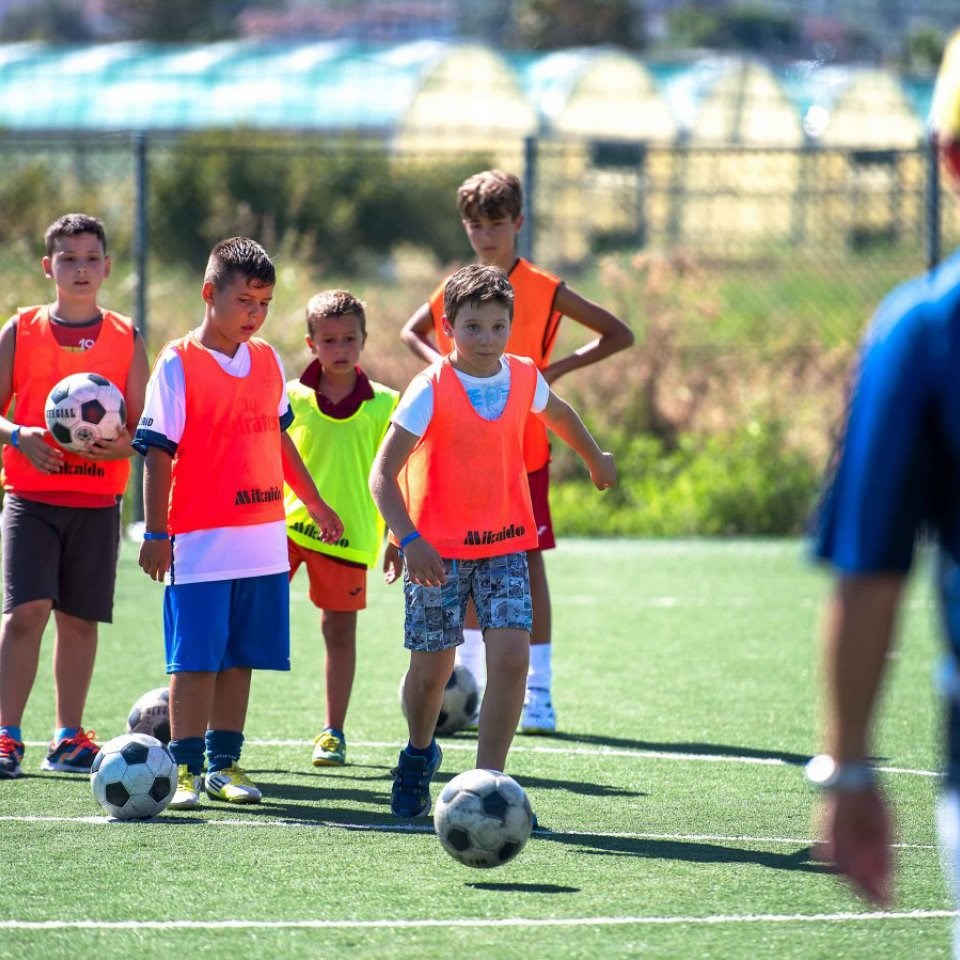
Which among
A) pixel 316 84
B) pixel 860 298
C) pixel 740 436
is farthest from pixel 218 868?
pixel 316 84

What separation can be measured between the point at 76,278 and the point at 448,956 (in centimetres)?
332

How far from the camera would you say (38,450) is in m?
6.15

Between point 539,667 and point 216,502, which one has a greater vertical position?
point 216,502

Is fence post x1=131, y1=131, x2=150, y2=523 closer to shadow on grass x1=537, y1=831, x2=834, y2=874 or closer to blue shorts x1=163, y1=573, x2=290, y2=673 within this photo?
blue shorts x1=163, y1=573, x2=290, y2=673

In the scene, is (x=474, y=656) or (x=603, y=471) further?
(x=474, y=656)

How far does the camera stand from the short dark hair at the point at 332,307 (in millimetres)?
6594

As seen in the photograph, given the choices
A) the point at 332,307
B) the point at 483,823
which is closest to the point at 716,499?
the point at 332,307

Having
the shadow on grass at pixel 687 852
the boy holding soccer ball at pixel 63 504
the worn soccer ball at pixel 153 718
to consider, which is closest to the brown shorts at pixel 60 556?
the boy holding soccer ball at pixel 63 504

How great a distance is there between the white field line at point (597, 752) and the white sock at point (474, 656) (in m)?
0.36

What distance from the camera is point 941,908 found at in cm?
457

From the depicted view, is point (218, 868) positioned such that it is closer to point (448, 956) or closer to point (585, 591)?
point (448, 956)

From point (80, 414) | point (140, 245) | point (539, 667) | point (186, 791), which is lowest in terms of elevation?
point (186, 791)

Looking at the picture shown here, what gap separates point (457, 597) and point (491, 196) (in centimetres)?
201

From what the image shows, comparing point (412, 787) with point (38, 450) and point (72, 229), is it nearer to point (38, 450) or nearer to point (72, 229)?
point (38, 450)
